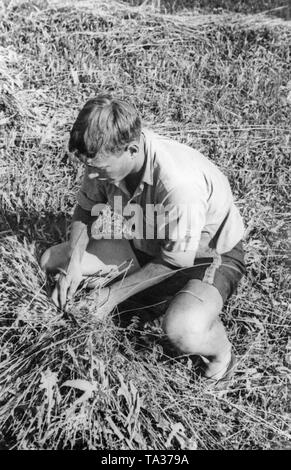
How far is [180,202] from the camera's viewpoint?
2.26 meters

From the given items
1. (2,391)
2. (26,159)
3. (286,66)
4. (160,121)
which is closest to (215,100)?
(160,121)

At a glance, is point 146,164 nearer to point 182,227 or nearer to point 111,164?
→ point 111,164

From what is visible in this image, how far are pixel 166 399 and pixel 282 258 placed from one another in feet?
3.57

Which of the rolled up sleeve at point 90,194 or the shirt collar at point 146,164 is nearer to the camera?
the shirt collar at point 146,164

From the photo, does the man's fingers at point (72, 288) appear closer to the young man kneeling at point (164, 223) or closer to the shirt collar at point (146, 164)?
the young man kneeling at point (164, 223)

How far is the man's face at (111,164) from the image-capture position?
2232mm

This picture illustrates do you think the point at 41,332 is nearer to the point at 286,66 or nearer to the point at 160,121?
the point at 160,121

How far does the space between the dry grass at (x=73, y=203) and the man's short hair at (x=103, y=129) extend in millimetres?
689

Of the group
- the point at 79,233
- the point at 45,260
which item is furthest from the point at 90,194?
the point at 45,260

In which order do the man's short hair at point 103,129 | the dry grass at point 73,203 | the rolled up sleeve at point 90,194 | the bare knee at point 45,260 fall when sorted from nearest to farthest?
1. the man's short hair at point 103,129
2. the dry grass at point 73,203
3. the rolled up sleeve at point 90,194
4. the bare knee at point 45,260

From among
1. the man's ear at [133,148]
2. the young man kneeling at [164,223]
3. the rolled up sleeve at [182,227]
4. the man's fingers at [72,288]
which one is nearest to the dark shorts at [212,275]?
the young man kneeling at [164,223]

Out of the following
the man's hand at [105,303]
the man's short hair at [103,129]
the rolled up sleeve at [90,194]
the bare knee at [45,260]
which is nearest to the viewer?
the man's short hair at [103,129]

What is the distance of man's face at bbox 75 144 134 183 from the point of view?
2.23 meters

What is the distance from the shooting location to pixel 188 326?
7.66 ft
